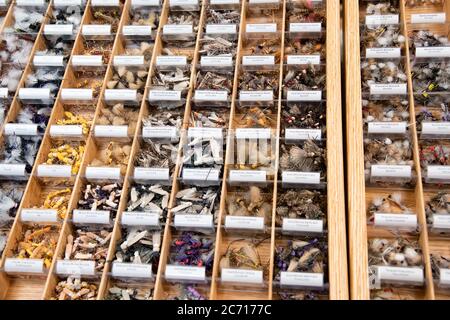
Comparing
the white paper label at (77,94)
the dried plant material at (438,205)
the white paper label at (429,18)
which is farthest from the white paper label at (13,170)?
→ the white paper label at (429,18)

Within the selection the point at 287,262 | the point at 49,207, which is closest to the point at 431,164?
the point at 287,262

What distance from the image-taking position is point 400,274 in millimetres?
1940

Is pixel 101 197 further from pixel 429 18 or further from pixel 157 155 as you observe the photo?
pixel 429 18

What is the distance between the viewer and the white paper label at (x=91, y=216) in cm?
219

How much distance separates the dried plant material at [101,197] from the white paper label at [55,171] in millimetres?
116

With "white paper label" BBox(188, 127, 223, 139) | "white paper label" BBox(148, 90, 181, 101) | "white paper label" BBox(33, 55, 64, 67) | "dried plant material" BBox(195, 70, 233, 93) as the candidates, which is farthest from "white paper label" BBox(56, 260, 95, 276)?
"white paper label" BBox(33, 55, 64, 67)

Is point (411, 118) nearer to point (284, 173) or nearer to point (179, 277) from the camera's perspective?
point (284, 173)

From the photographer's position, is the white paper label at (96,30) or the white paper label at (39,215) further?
the white paper label at (96,30)

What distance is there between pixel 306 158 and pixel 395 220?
478 millimetres

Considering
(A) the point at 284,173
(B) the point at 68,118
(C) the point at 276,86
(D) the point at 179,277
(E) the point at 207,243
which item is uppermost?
(C) the point at 276,86

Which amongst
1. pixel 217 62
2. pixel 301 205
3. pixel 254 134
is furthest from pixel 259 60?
pixel 301 205

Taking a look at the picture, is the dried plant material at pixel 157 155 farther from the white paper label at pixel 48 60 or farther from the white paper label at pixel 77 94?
the white paper label at pixel 48 60

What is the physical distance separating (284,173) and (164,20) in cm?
118

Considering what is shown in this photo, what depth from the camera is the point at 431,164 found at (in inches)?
88.0
